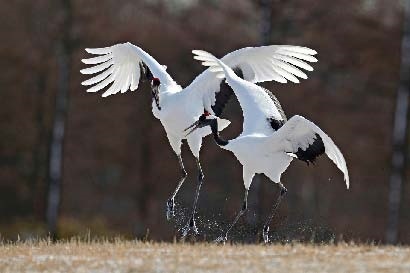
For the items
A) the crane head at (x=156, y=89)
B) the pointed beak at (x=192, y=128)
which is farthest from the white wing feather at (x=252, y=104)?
the crane head at (x=156, y=89)

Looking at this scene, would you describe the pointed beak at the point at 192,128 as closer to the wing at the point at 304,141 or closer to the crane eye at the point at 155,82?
the crane eye at the point at 155,82

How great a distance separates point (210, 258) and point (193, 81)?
507 centimetres

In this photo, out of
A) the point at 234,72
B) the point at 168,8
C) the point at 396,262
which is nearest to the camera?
the point at 396,262

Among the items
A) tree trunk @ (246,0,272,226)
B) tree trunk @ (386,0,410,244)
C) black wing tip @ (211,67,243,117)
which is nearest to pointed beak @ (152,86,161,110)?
black wing tip @ (211,67,243,117)

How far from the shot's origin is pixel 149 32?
3725 centimetres

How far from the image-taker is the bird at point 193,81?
1728 centimetres

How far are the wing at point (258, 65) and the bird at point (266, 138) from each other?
63 centimetres

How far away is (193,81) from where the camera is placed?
A: 57.7ft

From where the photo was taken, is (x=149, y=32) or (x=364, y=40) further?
(x=149, y=32)

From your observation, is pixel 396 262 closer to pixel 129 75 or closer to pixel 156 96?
pixel 156 96

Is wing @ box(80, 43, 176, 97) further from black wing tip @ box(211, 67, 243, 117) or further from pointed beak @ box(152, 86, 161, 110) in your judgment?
black wing tip @ box(211, 67, 243, 117)

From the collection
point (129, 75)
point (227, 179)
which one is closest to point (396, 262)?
point (129, 75)

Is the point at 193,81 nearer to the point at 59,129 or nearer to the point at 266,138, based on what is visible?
the point at 266,138

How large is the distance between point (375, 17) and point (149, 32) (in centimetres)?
644
